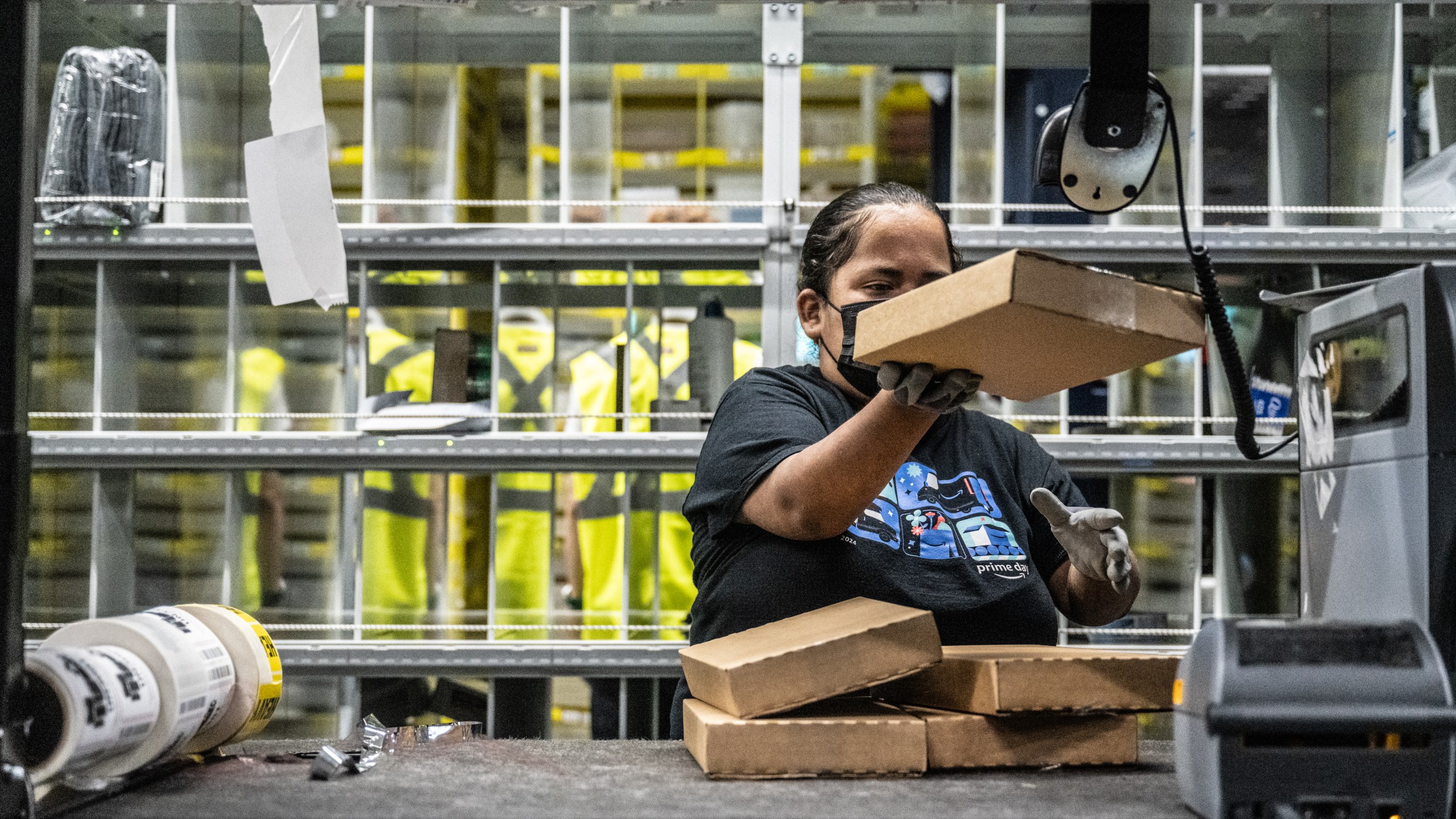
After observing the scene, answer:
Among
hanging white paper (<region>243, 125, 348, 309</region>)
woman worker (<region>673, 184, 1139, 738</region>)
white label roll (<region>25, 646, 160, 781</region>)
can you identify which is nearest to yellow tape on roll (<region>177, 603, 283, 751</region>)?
white label roll (<region>25, 646, 160, 781</region>)

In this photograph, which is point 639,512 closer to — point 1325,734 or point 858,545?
point 858,545

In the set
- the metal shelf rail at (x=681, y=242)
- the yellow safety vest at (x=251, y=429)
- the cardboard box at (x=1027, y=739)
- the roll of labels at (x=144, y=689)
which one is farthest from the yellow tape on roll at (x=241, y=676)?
the yellow safety vest at (x=251, y=429)

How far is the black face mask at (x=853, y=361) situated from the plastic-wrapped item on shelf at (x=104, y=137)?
1790 mm

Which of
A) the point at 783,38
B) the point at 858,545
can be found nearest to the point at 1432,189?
the point at 783,38

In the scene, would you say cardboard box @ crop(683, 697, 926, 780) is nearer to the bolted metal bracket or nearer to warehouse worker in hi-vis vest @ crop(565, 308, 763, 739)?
warehouse worker in hi-vis vest @ crop(565, 308, 763, 739)

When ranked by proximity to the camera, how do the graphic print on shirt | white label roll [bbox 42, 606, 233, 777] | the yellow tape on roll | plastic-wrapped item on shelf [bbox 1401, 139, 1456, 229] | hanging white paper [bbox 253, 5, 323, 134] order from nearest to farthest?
white label roll [bbox 42, 606, 233, 777] → the yellow tape on roll → hanging white paper [bbox 253, 5, 323, 134] → the graphic print on shirt → plastic-wrapped item on shelf [bbox 1401, 139, 1456, 229]

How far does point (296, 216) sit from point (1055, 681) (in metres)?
0.85

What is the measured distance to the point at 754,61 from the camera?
2660 mm

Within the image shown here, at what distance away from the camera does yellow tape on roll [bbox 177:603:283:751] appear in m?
0.92

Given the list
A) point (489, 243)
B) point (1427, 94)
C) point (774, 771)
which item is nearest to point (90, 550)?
point (489, 243)

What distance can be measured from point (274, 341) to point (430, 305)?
376 millimetres

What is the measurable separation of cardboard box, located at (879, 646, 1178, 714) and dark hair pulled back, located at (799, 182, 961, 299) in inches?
18.5

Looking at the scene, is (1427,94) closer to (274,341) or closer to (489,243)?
(489,243)

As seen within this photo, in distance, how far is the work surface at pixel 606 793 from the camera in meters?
0.76
